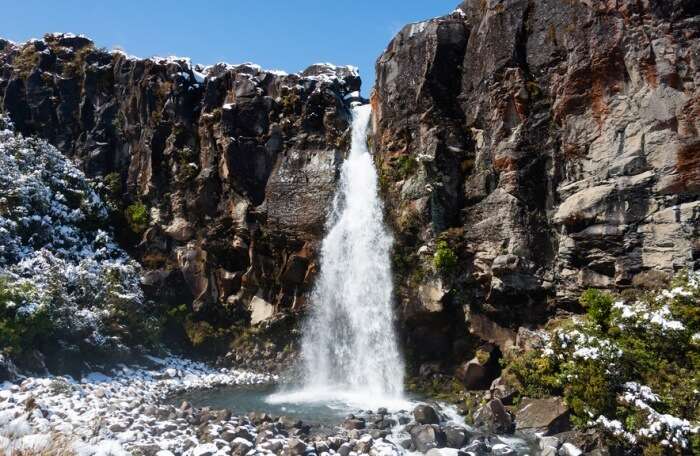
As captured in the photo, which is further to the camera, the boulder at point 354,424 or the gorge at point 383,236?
the boulder at point 354,424

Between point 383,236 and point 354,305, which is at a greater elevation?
point 383,236

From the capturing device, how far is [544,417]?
1183 centimetres

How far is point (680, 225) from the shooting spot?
1289cm

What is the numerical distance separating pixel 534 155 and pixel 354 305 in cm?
863

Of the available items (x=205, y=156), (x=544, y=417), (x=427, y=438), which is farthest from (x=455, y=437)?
(x=205, y=156)

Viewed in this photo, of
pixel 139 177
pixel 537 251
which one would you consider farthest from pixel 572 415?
pixel 139 177

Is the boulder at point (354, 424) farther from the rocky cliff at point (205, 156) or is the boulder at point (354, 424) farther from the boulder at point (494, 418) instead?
the rocky cliff at point (205, 156)

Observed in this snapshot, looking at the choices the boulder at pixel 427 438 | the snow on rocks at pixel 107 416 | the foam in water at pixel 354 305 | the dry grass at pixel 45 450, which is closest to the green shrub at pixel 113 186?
the snow on rocks at pixel 107 416

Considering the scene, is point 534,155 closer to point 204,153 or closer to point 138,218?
point 204,153

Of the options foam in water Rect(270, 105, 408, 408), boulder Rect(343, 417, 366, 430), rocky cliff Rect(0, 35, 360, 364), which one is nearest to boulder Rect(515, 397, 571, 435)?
boulder Rect(343, 417, 366, 430)

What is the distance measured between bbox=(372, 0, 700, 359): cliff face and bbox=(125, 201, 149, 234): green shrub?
12973 mm

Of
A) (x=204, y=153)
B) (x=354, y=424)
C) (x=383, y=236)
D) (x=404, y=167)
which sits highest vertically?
(x=204, y=153)

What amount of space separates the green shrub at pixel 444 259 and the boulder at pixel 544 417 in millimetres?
5467

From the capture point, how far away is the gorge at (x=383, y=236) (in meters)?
11.4
